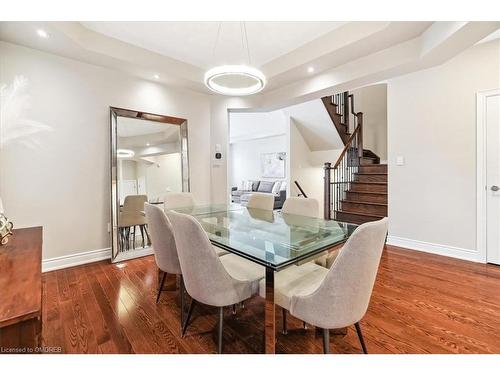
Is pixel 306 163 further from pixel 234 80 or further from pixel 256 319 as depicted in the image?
pixel 256 319

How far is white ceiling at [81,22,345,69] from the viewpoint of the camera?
8.54 feet

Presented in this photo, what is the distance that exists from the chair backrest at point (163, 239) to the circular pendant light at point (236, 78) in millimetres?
1245

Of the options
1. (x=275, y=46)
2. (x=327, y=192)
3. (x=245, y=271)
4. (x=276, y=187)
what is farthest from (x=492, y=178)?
(x=276, y=187)

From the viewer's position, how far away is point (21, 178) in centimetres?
260

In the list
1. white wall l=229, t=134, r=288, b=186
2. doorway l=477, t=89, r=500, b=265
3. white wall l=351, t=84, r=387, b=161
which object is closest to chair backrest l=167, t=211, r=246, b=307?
doorway l=477, t=89, r=500, b=265

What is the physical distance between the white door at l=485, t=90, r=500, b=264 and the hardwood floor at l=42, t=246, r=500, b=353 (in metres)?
0.29

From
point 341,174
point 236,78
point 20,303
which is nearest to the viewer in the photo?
point 20,303

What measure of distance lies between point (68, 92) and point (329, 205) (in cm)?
431

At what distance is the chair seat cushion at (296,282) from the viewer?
1.38 metres

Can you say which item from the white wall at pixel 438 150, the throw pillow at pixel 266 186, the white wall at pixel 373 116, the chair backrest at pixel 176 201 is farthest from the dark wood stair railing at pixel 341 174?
the throw pillow at pixel 266 186

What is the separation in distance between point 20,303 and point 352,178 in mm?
5290

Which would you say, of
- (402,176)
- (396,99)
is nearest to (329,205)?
(402,176)

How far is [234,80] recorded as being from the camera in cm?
259
